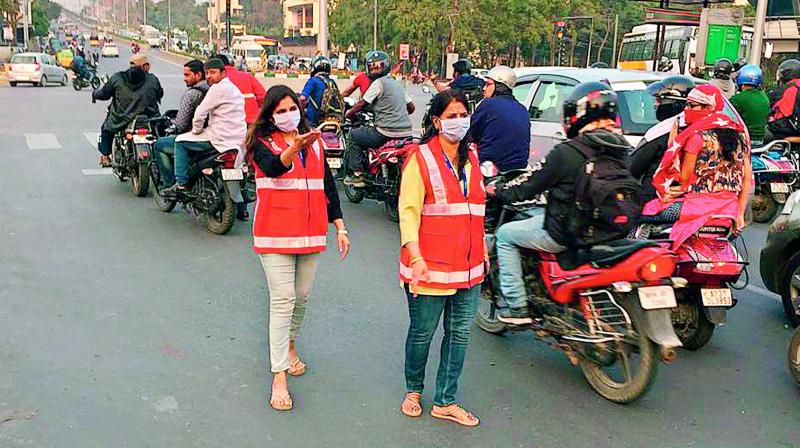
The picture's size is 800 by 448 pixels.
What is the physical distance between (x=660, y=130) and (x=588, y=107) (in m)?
1.64

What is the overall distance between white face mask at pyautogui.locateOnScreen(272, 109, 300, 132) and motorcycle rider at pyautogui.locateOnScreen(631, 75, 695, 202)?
234cm

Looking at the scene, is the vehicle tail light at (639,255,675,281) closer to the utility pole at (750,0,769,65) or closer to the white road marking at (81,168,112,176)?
the white road marking at (81,168,112,176)

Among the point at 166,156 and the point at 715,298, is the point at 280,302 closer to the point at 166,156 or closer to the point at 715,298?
the point at 715,298

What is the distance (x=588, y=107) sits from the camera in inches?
179

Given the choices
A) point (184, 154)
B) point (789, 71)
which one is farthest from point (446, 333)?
point (789, 71)

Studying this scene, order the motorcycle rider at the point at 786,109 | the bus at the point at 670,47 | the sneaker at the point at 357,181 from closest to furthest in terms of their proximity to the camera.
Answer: the sneaker at the point at 357,181, the motorcycle rider at the point at 786,109, the bus at the point at 670,47

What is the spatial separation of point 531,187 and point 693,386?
161cm

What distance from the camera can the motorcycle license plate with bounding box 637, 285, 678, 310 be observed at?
14.5 ft

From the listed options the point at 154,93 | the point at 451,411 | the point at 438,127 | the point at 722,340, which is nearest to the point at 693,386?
the point at 722,340

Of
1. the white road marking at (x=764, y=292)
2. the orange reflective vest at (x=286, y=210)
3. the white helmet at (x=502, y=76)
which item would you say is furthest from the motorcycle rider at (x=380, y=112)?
the orange reflective vest at (x=286, y=210)

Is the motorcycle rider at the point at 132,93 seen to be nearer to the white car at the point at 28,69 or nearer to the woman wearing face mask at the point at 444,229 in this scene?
the woman wearing face mask at the point at 444,229

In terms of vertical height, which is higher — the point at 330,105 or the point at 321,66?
the point at 321,66

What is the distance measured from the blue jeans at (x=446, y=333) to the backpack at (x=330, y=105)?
6.94 metres

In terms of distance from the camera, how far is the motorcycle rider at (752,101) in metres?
9.68
